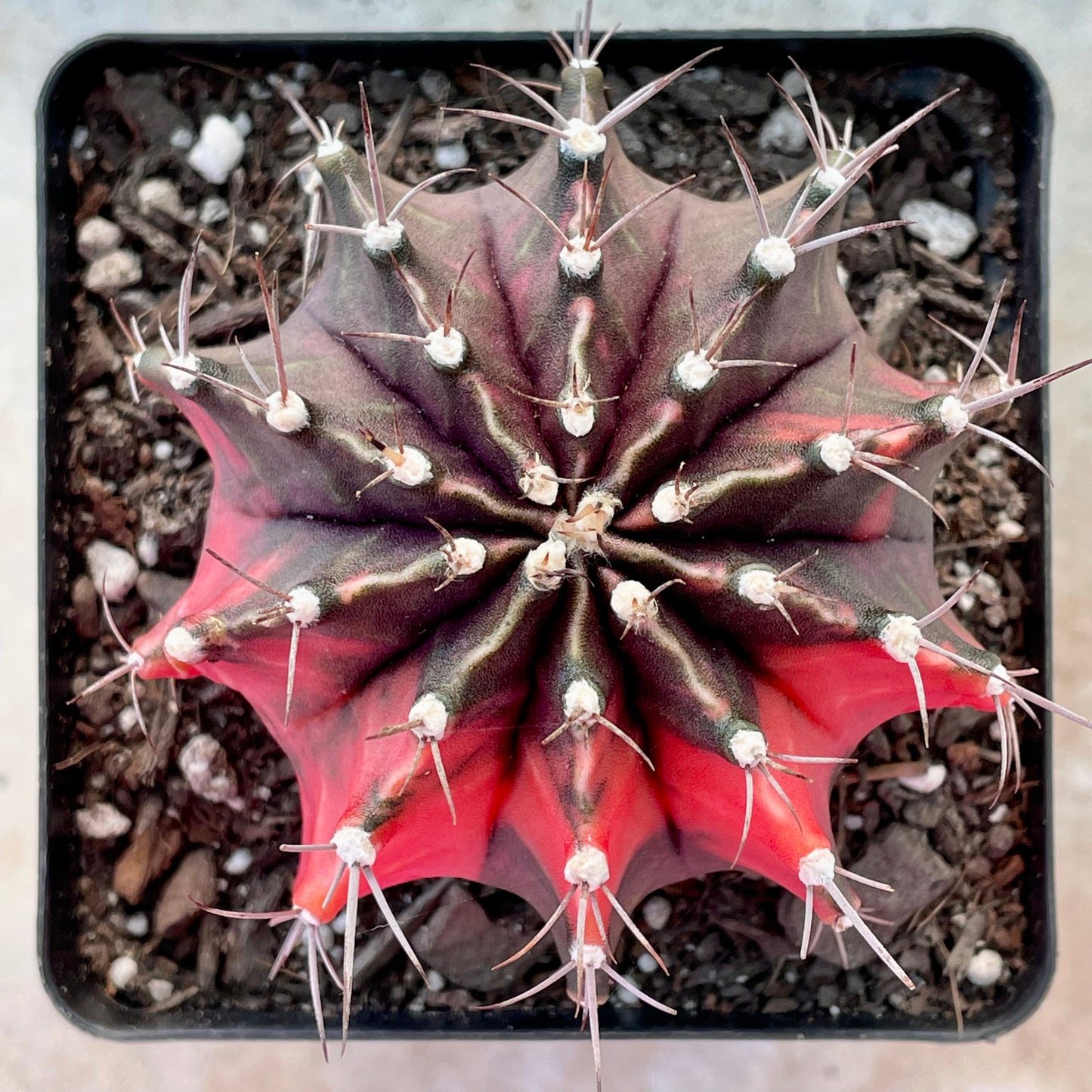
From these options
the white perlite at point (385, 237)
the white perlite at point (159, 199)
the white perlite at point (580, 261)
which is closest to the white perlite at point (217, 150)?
the white perlite at point (159, 199)

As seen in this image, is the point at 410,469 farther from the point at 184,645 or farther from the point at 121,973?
the point at 121,973

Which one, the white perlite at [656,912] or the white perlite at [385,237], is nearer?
the white perlite at [385,237]

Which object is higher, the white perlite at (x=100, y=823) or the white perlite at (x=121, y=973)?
the white perlite at (x=100, y=823)

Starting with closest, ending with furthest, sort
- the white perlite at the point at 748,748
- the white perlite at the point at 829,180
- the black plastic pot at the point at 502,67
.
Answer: the white perlite at the point at 748,748, the white perlite at the point at 829,180, the black plastic pot at the point at 502,67

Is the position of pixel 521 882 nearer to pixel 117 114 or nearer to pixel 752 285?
pixel 752 285

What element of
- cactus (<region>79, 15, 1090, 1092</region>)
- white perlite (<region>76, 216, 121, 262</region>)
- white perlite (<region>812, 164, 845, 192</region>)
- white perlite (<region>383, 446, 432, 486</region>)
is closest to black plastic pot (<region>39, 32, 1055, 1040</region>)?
white perlite (<region>76, 216, 121, 262</region>)

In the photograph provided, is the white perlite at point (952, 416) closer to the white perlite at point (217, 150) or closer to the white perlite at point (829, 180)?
the white perlite at point (829, 180)
